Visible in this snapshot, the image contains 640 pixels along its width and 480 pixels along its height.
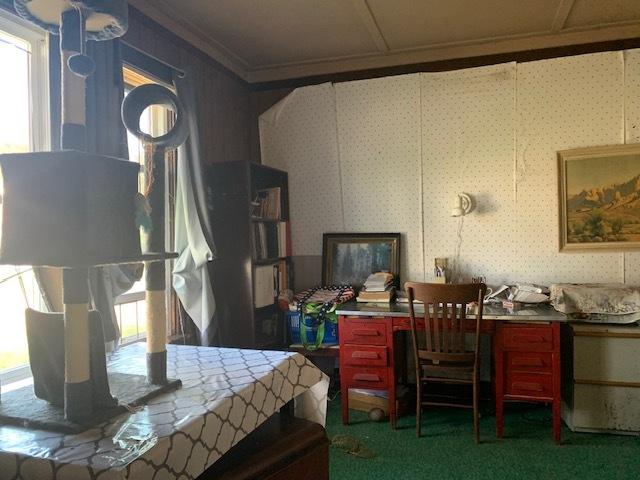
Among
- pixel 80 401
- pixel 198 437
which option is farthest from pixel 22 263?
pixel 198 437

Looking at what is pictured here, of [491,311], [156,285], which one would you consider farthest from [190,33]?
[491,311]

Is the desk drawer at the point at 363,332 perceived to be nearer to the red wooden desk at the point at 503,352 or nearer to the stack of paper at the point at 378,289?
the red wooden desk at the point at 503,352

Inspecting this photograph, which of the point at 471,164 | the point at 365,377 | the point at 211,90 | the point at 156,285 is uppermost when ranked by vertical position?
the point at 211,90

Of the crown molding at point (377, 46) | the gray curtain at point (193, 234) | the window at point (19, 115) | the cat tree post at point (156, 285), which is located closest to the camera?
the cat tree post at point (156, 285)

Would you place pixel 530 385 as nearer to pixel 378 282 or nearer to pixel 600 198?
pixel 378 282

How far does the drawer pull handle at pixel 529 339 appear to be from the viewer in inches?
107

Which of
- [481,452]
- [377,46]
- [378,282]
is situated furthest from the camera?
[377,46]

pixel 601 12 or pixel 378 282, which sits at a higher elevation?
pixel 601 12

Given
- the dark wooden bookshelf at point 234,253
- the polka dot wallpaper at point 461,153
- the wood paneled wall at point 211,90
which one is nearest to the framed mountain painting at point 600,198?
the polka dot wallpaper at point 461,153

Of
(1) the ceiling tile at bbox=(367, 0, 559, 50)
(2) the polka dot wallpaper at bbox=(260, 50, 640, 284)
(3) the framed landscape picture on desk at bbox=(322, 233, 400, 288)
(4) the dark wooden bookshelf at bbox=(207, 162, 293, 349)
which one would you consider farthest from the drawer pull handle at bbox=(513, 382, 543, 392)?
(1) the ceiling tile at bbox=(367, 0, 559, 50)

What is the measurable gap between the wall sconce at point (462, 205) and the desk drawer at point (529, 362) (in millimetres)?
1103

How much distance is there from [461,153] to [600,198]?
99 centimetres

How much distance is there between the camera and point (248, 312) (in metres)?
3.21

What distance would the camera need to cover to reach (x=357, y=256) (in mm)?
3762
